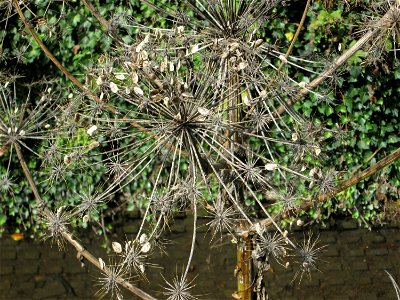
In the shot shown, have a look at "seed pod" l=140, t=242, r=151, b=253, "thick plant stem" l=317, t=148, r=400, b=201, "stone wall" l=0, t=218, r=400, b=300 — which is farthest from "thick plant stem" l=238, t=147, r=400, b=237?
"stone wall" l=0, t=218, r=400, b=300

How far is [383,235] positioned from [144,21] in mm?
3357

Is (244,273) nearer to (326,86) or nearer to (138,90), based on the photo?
(138,90)

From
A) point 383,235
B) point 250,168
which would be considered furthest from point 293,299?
point 250,168

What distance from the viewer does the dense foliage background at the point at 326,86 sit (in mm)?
6691

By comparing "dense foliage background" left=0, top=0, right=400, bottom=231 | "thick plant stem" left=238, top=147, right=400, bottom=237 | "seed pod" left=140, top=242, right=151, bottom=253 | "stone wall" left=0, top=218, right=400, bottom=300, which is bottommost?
"seed pod" left=140, top=242, right=151, bottom=253

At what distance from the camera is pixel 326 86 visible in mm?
6547

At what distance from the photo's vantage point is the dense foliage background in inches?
263

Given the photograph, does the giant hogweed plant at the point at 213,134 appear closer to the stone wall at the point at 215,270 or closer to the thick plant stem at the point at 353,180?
the thick plant stem at the point at 353,180

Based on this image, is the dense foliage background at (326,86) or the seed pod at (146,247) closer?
the seed pod at (146,247)

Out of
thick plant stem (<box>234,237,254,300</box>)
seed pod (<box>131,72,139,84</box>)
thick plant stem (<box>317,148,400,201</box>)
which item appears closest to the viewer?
thick plant stem (<box>317,148,400,201</box>)

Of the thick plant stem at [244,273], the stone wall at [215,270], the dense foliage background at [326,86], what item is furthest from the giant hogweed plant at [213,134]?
the stone wall at [215,270]

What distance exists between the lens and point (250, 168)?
3.58m

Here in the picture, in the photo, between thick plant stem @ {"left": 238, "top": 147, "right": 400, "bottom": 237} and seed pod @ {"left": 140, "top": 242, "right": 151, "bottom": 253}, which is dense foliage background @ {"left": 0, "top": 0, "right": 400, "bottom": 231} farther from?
seed pod @ {"left": 140, "top": 242, "right": 151, "bottom": 253}

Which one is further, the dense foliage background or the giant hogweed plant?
the dense foliage background
